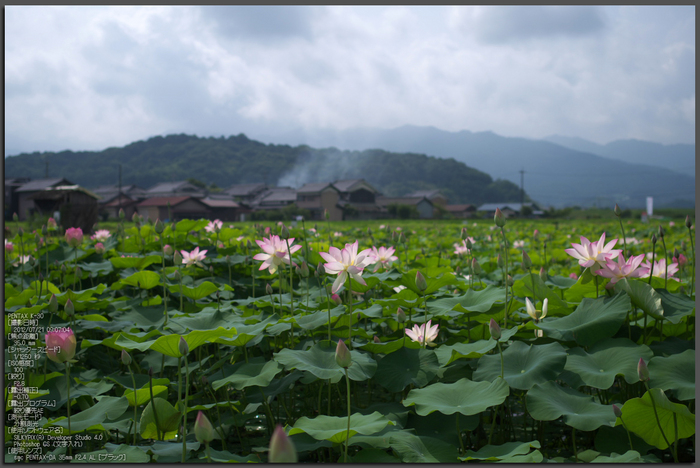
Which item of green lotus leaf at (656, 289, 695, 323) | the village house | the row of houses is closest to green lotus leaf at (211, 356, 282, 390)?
green lotus leaf at (656, 289, 695, 323)

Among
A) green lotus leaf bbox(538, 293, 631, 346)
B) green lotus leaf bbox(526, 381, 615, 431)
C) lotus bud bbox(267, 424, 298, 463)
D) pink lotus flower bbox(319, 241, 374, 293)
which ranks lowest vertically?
green lotus leaf bbox(526, 381, 615, 431)

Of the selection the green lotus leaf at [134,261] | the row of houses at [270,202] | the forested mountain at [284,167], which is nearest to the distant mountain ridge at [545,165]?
the forested mountain at [284,167]

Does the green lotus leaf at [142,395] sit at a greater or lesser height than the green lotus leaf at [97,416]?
greater

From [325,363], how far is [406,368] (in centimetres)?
24

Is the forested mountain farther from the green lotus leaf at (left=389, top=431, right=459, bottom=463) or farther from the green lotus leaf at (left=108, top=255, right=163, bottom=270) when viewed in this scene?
the green lotus leaf at (left=389, top=431, right=459, bottom=463)

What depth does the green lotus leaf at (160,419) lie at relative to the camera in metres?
1.08

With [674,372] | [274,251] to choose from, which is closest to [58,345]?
[274,251]

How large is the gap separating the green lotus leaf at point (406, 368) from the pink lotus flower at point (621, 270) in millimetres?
569

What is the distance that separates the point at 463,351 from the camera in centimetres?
123

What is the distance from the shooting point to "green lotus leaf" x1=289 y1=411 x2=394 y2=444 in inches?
33.9

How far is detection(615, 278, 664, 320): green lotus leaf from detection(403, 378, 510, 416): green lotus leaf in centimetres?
50

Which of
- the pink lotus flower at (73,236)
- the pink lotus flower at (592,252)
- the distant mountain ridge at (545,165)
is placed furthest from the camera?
the distant mountain ridge at (545,165)

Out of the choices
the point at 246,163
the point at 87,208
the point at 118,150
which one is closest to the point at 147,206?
the point at 87,208

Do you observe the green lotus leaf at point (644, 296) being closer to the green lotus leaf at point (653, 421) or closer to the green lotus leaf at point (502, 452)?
the green lotus leaf at point (653, 421)
